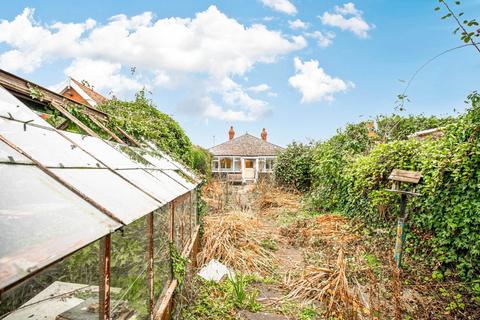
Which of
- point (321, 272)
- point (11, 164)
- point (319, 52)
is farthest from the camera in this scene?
point (319, 52)

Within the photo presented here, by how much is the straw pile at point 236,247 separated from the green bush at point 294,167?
9.12 m

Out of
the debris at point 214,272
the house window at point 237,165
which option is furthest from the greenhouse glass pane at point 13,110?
the house window at point 237,165

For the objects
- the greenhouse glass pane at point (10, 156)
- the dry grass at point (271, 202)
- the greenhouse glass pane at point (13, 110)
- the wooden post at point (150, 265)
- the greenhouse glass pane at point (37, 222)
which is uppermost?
the greenhouse glass pane at point (13, 110)

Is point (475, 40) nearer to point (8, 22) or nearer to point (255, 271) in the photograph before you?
point (255, 271)

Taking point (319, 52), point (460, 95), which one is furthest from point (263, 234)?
point (319, 52)

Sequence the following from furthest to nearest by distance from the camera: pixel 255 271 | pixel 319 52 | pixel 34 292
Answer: pixel 319 52, pixel 255 271, pixel 34 292

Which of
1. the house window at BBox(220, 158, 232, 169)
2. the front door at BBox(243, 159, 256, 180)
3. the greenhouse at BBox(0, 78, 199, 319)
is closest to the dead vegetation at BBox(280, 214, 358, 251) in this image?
the greenhouse at BBox(0, 78, 199, 319)

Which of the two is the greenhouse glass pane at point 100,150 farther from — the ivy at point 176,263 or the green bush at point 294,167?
the green bush at point 294,167

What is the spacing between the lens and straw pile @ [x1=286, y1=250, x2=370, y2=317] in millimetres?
4562

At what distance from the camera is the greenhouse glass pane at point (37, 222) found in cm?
99

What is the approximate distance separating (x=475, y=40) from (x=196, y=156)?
14130 mm

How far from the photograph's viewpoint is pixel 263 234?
27.1 ft

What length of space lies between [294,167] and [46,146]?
51.8ft

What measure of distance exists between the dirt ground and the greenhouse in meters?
2.16
